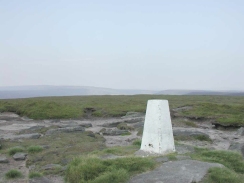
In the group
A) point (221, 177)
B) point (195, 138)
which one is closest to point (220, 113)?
point (195, 138)

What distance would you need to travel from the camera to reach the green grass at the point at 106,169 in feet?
36.7

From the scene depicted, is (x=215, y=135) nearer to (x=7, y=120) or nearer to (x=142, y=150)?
(x=142, y=150)

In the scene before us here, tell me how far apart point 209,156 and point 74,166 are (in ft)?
22.4

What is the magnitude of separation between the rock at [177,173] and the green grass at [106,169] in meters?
0.46

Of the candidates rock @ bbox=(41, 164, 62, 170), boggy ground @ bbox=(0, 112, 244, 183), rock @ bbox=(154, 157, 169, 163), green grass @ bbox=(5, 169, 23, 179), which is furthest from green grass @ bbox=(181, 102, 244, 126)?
green grass @ bbox=(5, 169, 23, 179)

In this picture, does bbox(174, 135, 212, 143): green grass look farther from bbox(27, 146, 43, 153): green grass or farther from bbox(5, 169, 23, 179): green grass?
bbox(5, 169, 23, 179): green grass

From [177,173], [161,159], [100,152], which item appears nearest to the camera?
[177,173]

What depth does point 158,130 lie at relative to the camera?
1438 centimetres

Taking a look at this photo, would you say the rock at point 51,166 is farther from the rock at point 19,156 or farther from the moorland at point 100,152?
the rock at point 19,156

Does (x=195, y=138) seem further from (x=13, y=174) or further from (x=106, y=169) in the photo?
(x=13, y=174)

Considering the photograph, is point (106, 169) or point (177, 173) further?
point (106, 169)

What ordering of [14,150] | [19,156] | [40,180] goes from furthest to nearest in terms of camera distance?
[14,150], [19,156], [40,180]

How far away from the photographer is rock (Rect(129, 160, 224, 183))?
10.8 meters

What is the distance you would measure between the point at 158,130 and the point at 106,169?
367 centimetres
